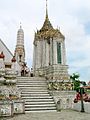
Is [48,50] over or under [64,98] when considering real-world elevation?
over

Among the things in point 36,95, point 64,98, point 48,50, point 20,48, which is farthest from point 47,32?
point 36,95

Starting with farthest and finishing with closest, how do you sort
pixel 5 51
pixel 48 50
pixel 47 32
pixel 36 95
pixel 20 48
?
pixel 20 48 → pixel 47 32 → pixel 48 50 → pixel 5 51 → pixel 36 95

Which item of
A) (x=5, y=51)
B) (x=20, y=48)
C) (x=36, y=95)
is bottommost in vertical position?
(x=36, y=95)

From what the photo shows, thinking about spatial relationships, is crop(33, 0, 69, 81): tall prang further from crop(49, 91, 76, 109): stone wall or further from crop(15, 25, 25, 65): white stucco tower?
crop(15, 25, 25, 65): white stucco tower

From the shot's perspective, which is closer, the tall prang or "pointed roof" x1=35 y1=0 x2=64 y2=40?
the tall prang

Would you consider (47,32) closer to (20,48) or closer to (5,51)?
(5,51)

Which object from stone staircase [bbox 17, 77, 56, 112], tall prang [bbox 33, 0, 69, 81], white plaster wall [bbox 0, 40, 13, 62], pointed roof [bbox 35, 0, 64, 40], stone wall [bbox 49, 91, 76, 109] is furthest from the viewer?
pointed roof [bbox 35, 0, 64, 40]

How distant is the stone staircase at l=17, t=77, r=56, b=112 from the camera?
1084 centimetres

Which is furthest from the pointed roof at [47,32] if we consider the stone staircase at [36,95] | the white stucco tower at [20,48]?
the white stucco tower at [20,48]

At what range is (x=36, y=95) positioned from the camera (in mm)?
11812

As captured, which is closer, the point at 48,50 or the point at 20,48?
the point at 48,50

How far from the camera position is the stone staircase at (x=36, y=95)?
10.8 m

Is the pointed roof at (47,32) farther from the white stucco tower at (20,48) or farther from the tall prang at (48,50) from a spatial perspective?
the white stucco tower at (20,48)

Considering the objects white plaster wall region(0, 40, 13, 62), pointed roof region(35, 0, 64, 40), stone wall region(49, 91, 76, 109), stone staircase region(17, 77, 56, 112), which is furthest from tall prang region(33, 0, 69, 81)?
stone wall region(49, 91, 76, 109)
